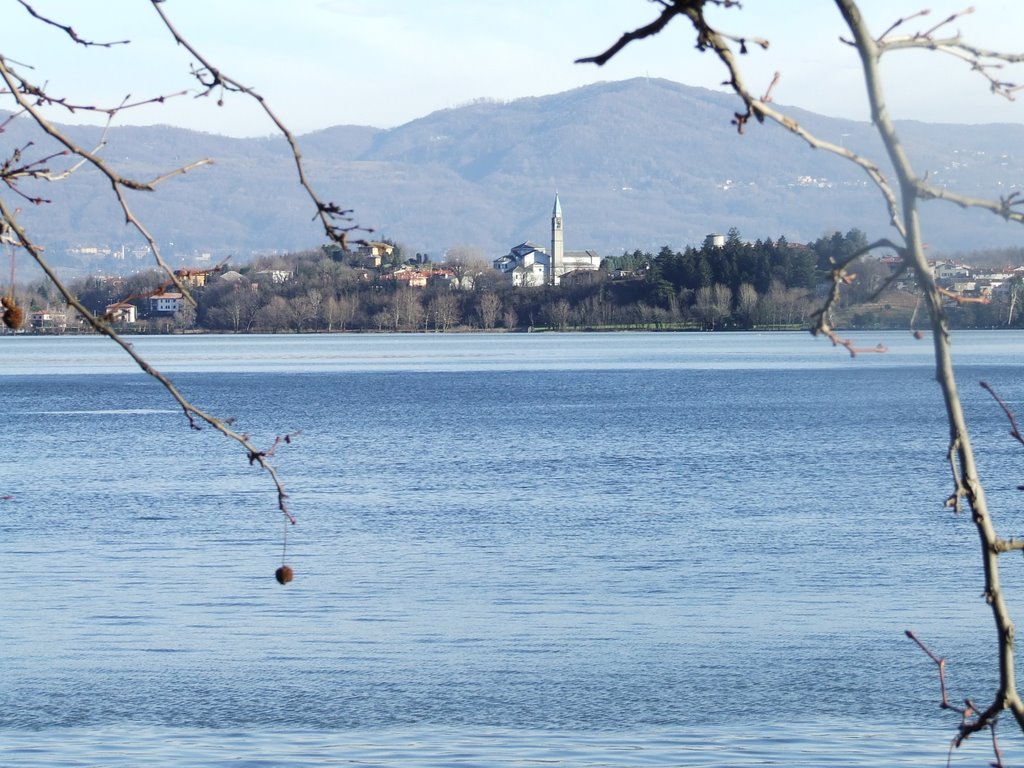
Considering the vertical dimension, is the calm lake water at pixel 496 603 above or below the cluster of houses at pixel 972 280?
below

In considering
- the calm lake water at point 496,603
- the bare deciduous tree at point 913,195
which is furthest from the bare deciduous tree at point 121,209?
the calm lake water at point 496,603

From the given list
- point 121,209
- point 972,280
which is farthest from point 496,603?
point 121,209

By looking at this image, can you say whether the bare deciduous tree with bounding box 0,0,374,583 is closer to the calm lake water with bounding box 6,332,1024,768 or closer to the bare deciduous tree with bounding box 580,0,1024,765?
the bare deciduous tree with bounding box 580,0,1024,765

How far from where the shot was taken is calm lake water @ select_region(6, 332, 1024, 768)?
49.8ft

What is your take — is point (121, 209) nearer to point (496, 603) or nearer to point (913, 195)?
point (913, 195)

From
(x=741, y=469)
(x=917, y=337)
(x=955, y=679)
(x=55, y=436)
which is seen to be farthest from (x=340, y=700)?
(x=55, y=436)

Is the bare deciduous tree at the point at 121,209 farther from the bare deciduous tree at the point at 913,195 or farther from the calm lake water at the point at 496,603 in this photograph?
the calm lake water at the point at 496,603

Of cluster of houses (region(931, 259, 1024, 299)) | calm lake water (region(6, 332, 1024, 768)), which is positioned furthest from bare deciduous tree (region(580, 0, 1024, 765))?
calm lake water (region(6, 332, 1024, 768))

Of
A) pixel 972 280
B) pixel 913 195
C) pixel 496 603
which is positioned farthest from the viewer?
pixel 972 280

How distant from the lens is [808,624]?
66.5ft

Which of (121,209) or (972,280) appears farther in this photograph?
(972,280)

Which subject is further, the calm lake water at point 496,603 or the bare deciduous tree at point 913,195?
the calm lake water at point 496,603

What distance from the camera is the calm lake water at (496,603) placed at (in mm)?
15164

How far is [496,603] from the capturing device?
2219 cm
